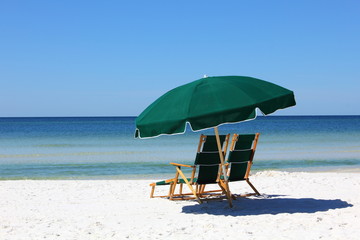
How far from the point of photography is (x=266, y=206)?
6.39m

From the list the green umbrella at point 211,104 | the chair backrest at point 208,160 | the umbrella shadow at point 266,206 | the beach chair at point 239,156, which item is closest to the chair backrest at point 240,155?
the beach chair at point 239,156

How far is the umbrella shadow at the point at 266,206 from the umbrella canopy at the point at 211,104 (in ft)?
4.40

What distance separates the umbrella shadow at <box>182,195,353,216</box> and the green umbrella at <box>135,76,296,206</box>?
1337mm

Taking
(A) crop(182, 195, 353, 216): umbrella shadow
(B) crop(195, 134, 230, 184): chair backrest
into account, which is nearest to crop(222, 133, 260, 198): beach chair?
(B) crop(195, 134, 230, 184): chair backrest

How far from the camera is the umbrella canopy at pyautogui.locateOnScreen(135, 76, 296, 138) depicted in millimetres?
5191

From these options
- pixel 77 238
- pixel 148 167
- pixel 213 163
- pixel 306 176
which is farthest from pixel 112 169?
pixel 77 238

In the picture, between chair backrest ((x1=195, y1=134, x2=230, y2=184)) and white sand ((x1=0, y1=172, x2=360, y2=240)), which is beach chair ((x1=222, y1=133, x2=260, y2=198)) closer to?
chair backrest ((x1=195, y1=134, x2=230, y2=184))

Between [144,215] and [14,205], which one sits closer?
[144,215]

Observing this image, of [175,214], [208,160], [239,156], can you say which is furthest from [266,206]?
[175,214]

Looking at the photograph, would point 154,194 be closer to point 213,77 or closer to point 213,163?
point 213,163

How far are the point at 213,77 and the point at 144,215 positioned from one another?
6.35 ft

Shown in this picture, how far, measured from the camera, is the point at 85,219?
570 cm

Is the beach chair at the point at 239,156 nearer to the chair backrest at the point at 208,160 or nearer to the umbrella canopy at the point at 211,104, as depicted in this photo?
the chair backrest at the point at 208,160

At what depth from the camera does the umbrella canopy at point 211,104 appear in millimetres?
5191
